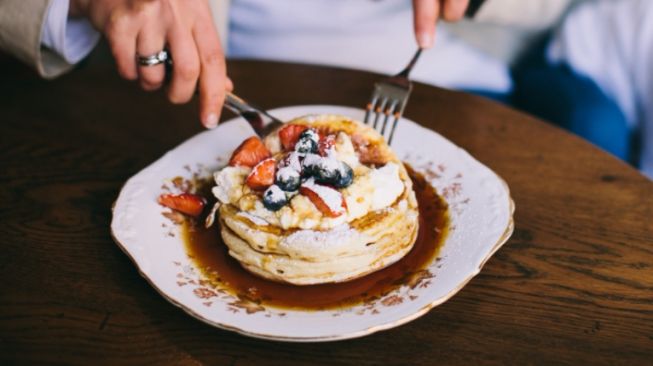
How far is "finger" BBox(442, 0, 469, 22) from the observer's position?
1932 mm

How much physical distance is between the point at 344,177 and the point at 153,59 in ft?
1.88

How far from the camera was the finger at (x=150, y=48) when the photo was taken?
1507mm

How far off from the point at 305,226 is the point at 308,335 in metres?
0.28

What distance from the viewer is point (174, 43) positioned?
1.53 meters

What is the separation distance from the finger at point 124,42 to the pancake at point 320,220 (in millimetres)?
388

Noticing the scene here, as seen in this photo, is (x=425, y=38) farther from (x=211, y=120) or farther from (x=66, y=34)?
(x=66, y=34)

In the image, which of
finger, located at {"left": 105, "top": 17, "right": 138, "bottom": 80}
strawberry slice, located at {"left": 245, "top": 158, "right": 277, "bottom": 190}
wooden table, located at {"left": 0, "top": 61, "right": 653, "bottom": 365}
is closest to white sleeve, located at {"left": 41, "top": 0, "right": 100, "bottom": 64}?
wooden table, located at {"left": 0, "top": 61, "right": 653, "bottom": 365}

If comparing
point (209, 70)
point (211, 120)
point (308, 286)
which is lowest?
point (308, 286)

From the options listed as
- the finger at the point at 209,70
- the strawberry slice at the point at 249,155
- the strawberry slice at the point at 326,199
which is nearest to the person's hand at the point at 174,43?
the finger at the point at 209,70

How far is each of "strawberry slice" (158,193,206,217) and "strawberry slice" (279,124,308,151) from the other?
0.81 ft

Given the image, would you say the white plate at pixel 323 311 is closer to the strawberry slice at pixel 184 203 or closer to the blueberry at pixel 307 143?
the strawberry slice at pixel 184 203

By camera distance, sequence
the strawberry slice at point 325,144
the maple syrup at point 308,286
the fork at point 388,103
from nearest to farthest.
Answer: the maple syrup at point 308,286 < the strawberry slice at point 325,144 < the fork at point 388,103

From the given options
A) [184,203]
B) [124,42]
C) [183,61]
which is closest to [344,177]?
[184,203]

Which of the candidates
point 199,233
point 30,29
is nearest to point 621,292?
point 199,233
